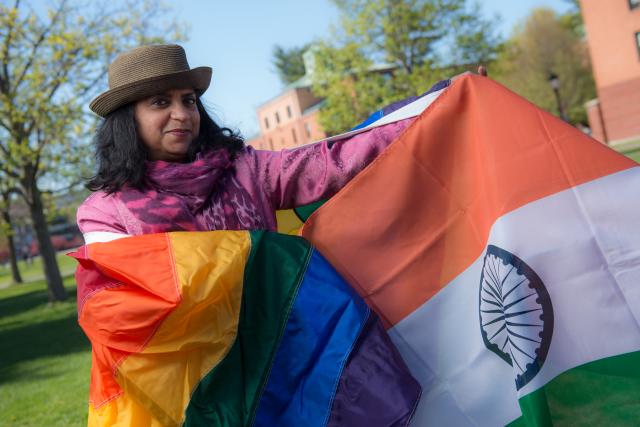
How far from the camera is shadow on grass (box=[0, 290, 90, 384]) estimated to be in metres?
10.3

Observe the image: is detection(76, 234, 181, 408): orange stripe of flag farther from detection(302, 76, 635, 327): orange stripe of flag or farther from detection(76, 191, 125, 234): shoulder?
detection(302, 76, 635, 327): orange stripe of flag

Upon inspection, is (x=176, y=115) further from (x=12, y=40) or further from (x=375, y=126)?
(x=12, y=40)

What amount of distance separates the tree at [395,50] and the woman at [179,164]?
28878mm

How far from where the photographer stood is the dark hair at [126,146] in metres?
2.55

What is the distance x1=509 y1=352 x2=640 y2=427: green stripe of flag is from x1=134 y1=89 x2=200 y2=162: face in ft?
5.51

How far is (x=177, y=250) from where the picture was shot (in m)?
2.14

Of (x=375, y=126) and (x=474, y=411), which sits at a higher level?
(x=375, y=126)

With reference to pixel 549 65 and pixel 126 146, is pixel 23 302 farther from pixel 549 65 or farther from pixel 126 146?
pixel 549 65

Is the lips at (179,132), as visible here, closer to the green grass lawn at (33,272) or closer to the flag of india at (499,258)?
the flag of india at (499,258)

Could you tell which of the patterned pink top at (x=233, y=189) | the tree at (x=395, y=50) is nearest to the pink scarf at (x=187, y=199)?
the patterned pink top at (x=233, y=189)

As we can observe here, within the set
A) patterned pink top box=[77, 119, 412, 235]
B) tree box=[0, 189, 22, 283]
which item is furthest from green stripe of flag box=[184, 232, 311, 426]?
tree box=[0, 189, 22, 283]

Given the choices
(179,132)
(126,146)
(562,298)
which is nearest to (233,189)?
Result: (179,132)

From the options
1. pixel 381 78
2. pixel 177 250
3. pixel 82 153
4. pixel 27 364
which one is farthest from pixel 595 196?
pixel 381 78

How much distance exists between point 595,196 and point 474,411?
3.14 feet
